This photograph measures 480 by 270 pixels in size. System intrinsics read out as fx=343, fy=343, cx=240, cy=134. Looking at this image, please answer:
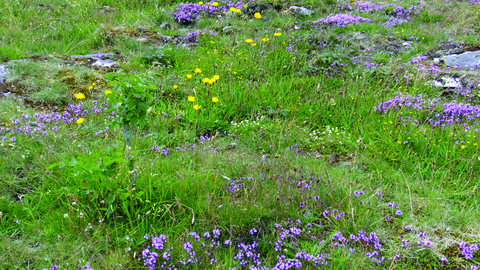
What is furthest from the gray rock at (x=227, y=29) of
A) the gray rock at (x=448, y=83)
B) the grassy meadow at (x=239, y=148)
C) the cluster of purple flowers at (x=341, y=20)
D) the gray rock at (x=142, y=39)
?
the gray rock at (x=448, y=83)

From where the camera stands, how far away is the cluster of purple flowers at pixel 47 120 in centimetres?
357

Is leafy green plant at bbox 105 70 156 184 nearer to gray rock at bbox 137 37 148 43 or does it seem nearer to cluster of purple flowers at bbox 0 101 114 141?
cluster of purple flowers at bbox 0 101 114 141

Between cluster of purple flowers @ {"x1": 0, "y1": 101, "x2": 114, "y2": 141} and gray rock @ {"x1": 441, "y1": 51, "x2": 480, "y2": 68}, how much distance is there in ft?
17.2

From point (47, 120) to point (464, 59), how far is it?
20.1 ft

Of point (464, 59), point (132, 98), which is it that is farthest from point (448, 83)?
point (132, 98)

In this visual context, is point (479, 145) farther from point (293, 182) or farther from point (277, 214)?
point (277, 214)

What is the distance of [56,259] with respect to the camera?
2258mm

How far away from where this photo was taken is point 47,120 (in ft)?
12.4

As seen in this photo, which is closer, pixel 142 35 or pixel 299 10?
pixel 142 35

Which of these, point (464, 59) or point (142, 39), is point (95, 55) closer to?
point (142, 39)

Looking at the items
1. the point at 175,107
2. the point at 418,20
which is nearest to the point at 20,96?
the point at 175,107

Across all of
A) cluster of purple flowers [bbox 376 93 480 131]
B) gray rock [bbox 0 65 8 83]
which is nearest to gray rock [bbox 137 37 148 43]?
gray rock [bbox 0 65 8 83]

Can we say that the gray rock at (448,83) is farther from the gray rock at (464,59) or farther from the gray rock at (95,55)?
the gray rock at (95,55)

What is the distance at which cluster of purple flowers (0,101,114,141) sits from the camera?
3.57 metres
